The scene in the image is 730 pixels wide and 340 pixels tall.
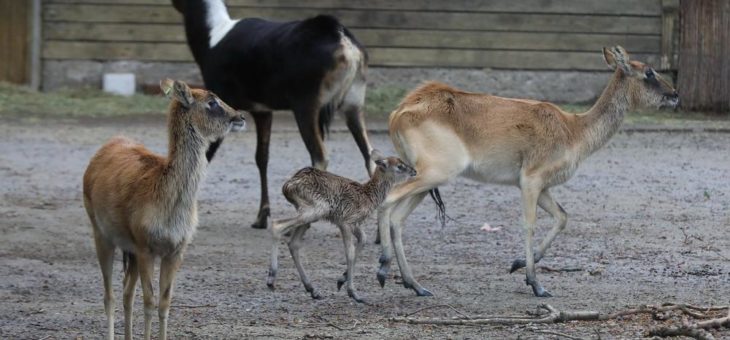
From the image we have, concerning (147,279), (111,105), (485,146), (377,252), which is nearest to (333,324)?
(147,279)

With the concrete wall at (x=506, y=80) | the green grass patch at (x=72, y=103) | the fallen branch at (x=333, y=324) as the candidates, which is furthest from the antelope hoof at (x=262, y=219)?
the concrete wall at (x=506, y=80)

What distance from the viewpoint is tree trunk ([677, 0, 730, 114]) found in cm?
1731

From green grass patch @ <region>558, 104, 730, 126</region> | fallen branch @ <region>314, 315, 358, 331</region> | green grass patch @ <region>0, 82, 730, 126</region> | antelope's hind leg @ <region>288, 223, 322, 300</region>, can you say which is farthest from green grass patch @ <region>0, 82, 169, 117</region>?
fallen branch @ <region>314, 315, 358, 331</region>

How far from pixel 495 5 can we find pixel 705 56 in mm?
2752

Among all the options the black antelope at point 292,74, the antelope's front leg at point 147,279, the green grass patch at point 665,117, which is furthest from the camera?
the green grass patch at point 665,117

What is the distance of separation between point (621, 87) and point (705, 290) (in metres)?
1.55

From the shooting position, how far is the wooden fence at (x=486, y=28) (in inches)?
717

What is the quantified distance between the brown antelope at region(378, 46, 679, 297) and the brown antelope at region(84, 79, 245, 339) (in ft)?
6.41

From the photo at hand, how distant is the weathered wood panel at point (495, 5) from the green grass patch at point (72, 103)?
4.99ft

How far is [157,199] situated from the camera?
6777 mm

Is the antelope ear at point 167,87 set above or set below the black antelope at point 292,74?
above

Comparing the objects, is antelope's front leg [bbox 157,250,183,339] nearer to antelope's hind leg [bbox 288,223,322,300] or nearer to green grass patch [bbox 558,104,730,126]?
antelope's hind leg [bbox 288,223,322,300]

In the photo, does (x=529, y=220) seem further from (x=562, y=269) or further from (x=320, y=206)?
(x=320, y=206)

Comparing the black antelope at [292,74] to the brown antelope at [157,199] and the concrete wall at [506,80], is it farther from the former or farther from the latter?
the concrete wall at [506,80]
